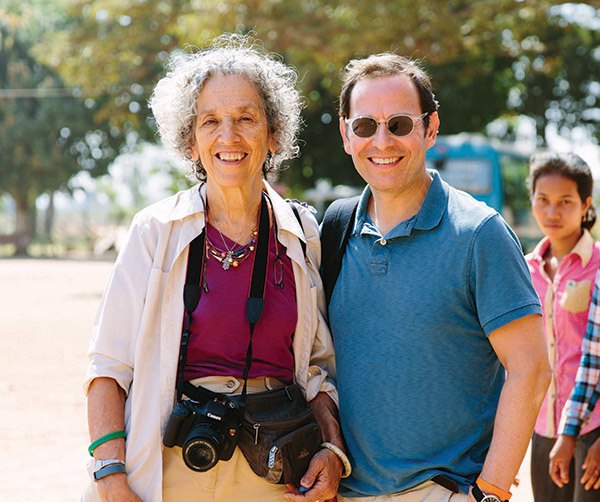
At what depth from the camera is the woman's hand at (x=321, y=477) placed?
9.37ft

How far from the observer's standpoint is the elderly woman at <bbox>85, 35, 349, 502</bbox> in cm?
281

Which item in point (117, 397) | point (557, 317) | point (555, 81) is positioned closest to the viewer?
point (117, 397)

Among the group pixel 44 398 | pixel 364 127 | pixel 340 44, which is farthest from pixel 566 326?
pixel 340 44

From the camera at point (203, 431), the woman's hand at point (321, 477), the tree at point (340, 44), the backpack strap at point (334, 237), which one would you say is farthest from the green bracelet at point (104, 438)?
the tree at point (340, 44)

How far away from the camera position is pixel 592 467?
3590 millimetres

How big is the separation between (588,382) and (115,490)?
2.01 metres

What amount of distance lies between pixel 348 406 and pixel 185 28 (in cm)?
1598

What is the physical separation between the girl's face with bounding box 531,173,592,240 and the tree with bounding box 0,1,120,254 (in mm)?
38874

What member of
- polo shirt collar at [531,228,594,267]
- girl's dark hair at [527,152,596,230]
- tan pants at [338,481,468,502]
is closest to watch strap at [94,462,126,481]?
tan pants at [338,481,468,502]

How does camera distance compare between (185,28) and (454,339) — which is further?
(185,28)

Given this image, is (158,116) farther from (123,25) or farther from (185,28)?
(123,25)

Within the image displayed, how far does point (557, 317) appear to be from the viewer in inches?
157

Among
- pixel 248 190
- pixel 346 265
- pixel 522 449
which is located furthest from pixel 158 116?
pixel 522 449

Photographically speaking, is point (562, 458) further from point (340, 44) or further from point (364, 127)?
point (340, 44)
